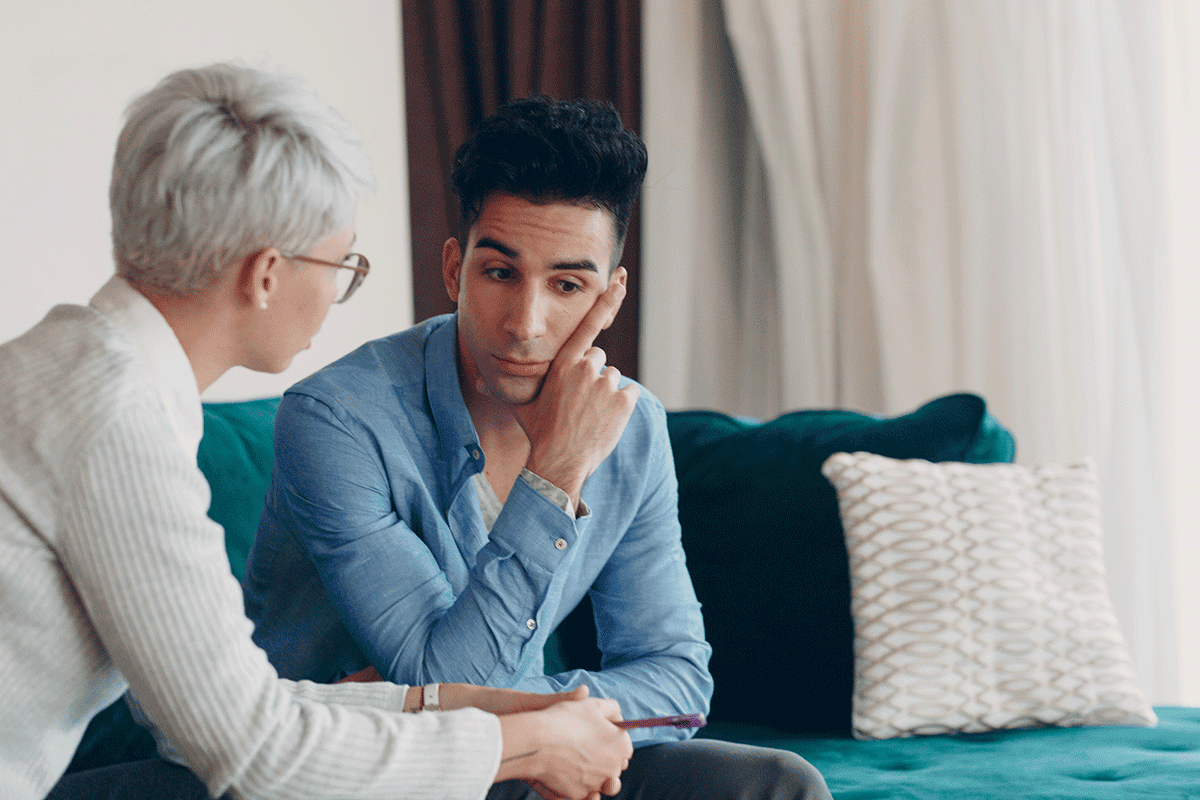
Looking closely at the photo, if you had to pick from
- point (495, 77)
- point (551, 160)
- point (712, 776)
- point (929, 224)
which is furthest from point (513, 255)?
point (495, 77)

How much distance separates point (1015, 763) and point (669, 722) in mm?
562

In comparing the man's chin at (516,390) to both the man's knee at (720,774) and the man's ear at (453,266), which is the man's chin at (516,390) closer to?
the man's ear at (453,266)

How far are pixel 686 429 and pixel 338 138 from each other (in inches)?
44.7

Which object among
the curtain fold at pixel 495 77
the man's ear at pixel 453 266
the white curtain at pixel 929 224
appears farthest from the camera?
the curtain fold at pixel 495 77

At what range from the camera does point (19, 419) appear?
0.82m

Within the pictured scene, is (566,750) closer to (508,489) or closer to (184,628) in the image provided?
(184,628)

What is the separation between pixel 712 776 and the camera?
1180mm

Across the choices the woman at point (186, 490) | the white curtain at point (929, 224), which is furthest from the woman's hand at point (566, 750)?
the white curtain at point (929, 224)

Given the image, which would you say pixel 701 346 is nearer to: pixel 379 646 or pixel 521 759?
pixel 379 646

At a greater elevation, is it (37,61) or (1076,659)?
(37,61)

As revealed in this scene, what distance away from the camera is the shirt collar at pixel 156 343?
3.06ft

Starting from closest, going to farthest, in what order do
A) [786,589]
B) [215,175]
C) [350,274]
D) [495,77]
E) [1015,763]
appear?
[215,175], [350,274], [1015,763], [786,589], [495,77]

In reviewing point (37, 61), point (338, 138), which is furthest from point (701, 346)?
point (338, 138)

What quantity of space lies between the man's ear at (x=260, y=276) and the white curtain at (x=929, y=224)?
1.80 m
